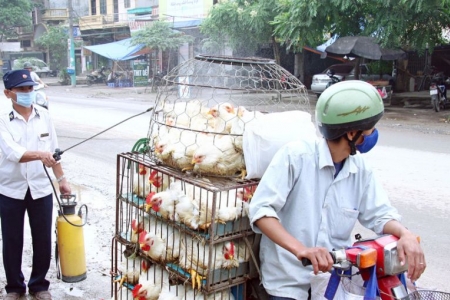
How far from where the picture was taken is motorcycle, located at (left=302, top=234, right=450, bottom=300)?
1736 mm

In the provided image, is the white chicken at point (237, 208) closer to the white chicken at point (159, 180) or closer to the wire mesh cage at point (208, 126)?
the wire mesh cage at point (208, 126)

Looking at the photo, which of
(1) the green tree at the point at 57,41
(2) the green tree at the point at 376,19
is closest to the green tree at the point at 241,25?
(2) the green tree at the point at 376,19

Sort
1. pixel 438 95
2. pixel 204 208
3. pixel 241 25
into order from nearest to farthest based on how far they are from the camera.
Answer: pixel 204 208
pixel 438 95
pixel 241 25

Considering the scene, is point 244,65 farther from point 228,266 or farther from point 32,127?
point 32,127

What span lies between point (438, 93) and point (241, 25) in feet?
25.6

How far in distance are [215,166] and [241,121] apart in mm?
278

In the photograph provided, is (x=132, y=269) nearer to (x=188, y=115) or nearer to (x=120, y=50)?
(x=188, y=115)

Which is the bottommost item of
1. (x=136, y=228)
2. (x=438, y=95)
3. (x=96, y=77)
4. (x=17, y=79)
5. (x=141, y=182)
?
(x=96, y=77)

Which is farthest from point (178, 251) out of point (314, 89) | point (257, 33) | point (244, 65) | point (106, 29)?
point (106, 29)

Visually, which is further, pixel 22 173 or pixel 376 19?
pixel 376 19

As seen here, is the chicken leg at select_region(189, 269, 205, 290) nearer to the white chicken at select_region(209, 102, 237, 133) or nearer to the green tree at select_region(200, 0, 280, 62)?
the white chicken at select_region(209, 102, 237, 133)

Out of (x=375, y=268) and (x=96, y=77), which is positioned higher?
(x=375, y=268)

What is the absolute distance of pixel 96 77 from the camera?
33094mm

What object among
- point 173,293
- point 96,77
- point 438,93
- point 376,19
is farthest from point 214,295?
point 96,77
